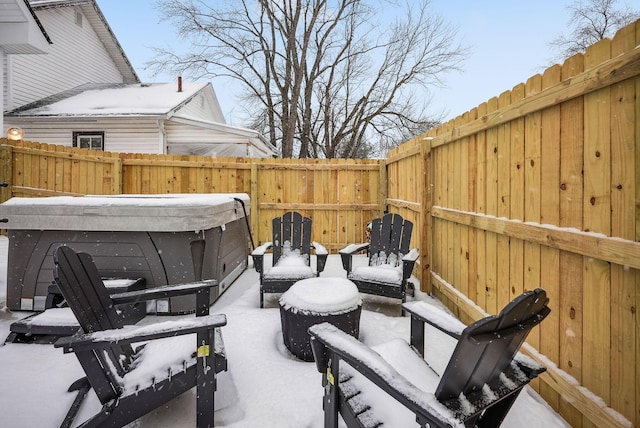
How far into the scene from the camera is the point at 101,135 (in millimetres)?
9625

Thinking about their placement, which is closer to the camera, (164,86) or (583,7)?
(164,86)

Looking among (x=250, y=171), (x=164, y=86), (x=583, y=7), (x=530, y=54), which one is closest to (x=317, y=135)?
(x=164, y=86)

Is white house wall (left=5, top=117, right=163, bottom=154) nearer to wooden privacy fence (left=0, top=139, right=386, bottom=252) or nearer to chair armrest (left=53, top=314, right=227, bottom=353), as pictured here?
wooden privacy fence (left=0, top=139, right=386, bottom=252)

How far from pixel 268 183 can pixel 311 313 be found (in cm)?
469

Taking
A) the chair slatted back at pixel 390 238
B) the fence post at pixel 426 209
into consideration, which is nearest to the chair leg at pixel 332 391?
the chair slatted back at pixel 390 238

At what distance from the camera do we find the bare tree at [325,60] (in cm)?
1437

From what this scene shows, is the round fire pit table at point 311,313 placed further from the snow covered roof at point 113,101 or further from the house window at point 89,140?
the house window at point 89,140

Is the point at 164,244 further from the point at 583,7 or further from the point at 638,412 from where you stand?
the point at 583,7

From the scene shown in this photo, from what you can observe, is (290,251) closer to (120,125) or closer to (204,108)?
(120,125)

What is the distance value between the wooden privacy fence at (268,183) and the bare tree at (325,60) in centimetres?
708

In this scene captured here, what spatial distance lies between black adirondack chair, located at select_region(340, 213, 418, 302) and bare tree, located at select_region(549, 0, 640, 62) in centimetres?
1488

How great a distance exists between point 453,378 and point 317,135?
1723cm

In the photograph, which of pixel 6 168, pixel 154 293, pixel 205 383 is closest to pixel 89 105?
pixel 6 168

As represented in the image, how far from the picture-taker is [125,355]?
1.96 metres
